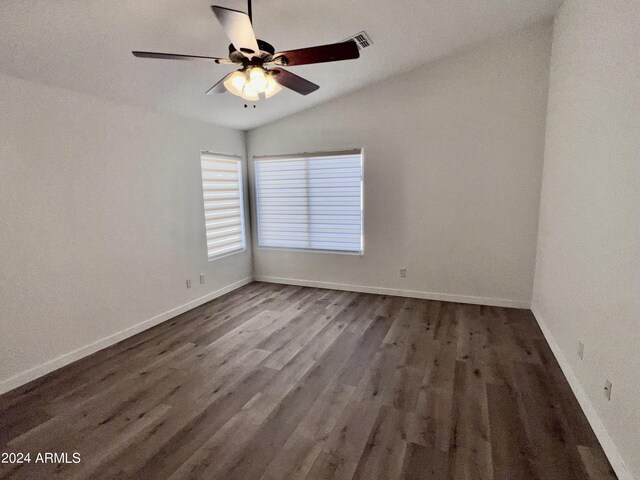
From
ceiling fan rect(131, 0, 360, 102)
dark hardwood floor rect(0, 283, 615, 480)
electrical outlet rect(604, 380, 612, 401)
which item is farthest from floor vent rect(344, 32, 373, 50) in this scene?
electrical outlet rect(604, 380, 612, 401)

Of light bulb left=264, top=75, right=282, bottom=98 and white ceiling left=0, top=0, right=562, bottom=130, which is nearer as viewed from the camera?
white ceiling left=0, top=0, right=562, bottom=130

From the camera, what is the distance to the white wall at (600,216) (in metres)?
1.64

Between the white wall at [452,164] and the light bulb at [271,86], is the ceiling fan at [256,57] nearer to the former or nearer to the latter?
the light bulb at [271,86]

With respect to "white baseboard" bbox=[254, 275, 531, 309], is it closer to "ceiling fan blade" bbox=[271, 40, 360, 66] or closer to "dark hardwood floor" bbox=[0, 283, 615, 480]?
"dark hardwood floor" bbox=[0, 283, 615, 480]

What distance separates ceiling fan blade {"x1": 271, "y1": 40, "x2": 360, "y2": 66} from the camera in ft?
6.17

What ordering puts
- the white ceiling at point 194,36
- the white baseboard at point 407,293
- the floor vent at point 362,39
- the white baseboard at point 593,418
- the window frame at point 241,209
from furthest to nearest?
the window frame at point 241,209
the white baseboard at point 407,293
the floor vent at point 362,39
the white ceiling at point 194,36
the white baseboard at point 593,418

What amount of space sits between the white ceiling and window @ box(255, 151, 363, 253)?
1048 mm

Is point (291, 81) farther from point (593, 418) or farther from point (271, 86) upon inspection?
point (593, 418)

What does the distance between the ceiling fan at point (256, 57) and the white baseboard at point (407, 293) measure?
9.91ft

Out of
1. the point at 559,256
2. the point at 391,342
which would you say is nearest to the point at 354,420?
the point at 391,342

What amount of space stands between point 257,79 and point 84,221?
2.10 meters

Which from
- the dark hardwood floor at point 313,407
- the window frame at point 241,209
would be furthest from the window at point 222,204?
the dark hardwood floor at point 313,407

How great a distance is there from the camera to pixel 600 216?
78.7 inches

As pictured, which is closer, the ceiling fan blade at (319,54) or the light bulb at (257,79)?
the ceiling fan blade at (319,54)
